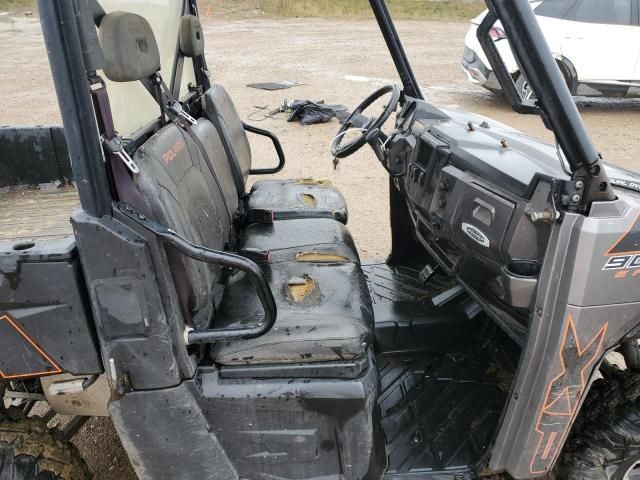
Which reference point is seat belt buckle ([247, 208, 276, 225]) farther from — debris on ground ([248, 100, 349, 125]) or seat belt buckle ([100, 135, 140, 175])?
debris on ground ([248, 100, 349, 125])

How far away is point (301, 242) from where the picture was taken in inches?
101

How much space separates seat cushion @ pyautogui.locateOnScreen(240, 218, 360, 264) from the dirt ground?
1064 millimetres

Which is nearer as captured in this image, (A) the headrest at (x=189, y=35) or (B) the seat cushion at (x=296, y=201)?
(A) the headrest at (x=189, y=35)

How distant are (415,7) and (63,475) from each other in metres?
17.4

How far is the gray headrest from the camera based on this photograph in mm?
1486

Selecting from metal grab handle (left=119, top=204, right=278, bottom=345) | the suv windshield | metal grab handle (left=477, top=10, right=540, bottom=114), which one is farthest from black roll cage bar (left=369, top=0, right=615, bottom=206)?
the suv windshield

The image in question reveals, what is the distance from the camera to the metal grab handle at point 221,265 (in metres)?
1.52

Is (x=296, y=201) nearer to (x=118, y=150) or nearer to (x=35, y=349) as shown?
(x=118, y=150)

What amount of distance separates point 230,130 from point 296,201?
51 cm

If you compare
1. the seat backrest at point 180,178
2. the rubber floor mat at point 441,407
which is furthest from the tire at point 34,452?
the rubber floor mat at point 441,407

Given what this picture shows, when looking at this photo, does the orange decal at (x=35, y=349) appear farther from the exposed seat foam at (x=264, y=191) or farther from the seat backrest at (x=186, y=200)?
the exposed seat foam at (x=264, y=191)

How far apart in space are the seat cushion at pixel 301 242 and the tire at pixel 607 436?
3.41ft

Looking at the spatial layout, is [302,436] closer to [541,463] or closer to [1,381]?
[541,463]

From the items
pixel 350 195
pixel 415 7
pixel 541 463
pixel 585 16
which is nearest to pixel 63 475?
pixel 541 463
